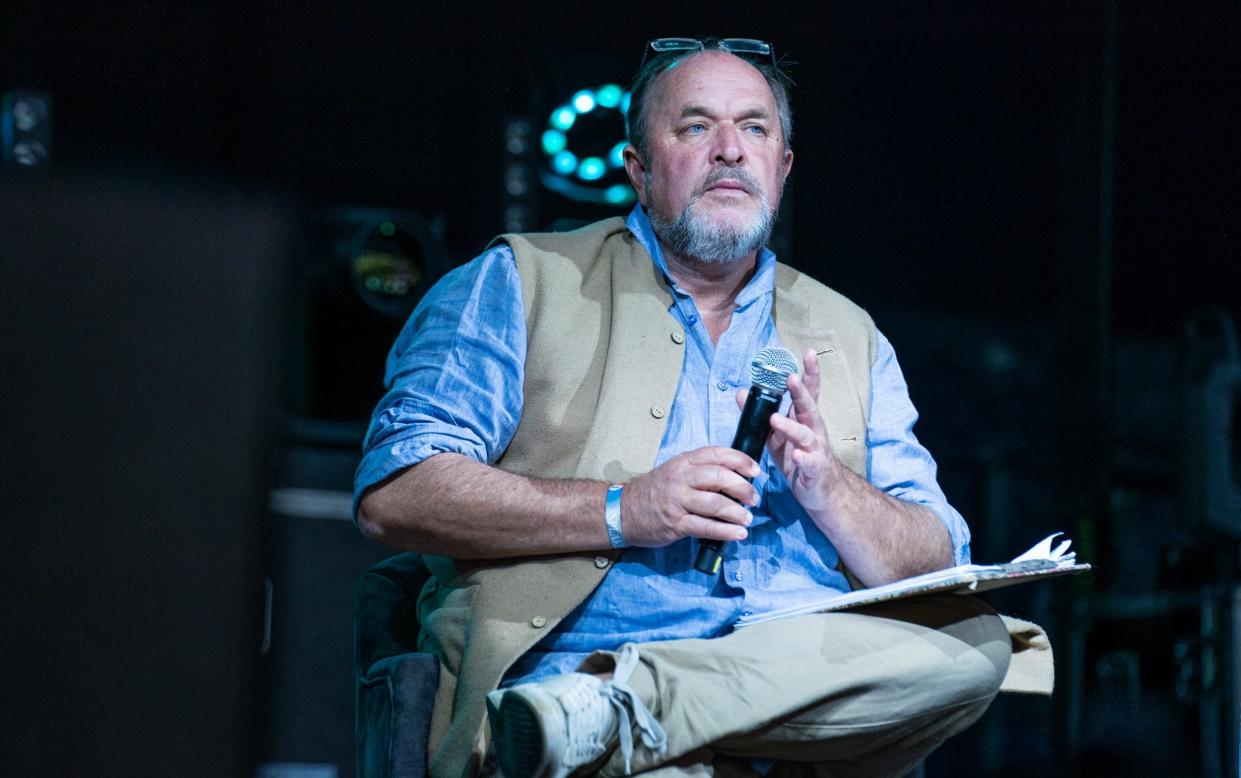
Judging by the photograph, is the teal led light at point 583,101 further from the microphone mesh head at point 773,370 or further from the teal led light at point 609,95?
the microphone mesh head at point 773,370

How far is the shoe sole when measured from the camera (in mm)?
1255

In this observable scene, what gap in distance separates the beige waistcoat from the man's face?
0.33ft

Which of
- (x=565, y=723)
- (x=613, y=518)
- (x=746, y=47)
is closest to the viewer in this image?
(x=565, y=723)

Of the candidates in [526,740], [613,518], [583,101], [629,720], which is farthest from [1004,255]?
[526,740]

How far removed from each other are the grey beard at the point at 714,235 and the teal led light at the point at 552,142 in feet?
2.89

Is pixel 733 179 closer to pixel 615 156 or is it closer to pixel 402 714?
pixel 615 156

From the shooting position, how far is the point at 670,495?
155 cm

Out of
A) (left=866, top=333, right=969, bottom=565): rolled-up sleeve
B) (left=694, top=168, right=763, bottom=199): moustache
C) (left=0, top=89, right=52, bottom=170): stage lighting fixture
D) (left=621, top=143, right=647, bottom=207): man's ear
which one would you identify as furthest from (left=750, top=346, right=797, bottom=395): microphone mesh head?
(left=0, top=89, right=52, bottom=170): stage lighting fixture

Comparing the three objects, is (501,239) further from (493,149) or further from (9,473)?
(9,473)

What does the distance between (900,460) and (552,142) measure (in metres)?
1.28

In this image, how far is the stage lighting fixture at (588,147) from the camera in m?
2.82

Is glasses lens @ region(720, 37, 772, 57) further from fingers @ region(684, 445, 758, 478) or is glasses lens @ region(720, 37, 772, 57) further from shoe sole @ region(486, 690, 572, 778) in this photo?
shoe sole @ region(486, 690, 572, 778)

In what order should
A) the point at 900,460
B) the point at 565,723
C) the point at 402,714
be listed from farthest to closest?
the point at 900,460, the point at 402,714, the point at 565,723

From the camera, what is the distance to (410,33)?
2.75 m
